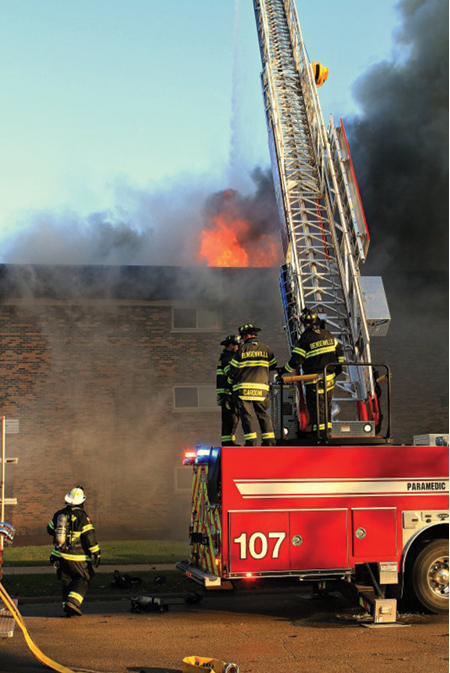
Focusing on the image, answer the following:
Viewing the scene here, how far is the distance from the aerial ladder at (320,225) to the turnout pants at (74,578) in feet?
10.9

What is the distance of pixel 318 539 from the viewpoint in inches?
276

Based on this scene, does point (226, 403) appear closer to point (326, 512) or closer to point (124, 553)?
point (326, 512)

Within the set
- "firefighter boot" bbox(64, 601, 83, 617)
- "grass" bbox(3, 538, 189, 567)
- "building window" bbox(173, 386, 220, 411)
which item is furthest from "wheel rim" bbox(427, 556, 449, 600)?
"building window" bbox(173, 386, 220, 411)

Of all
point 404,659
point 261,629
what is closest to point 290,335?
point 261,629

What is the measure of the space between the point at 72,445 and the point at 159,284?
3.90m

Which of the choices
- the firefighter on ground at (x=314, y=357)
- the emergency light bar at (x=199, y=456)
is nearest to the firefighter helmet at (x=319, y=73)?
the firefighter on ground at (x=314, y=357)

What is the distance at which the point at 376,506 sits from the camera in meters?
7.21

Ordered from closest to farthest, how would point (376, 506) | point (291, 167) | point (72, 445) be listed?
point (376, 506) < point (291, 167) < point (72, 445)

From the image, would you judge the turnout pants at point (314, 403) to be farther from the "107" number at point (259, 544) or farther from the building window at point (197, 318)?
the building window at point (197, 318)

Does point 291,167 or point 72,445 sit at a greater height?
point 291,167

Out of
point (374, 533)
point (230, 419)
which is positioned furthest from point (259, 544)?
point (230, 419)

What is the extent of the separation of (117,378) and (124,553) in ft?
15.7

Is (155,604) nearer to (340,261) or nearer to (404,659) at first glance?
(404,659)

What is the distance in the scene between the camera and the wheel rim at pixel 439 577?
24.2ft
